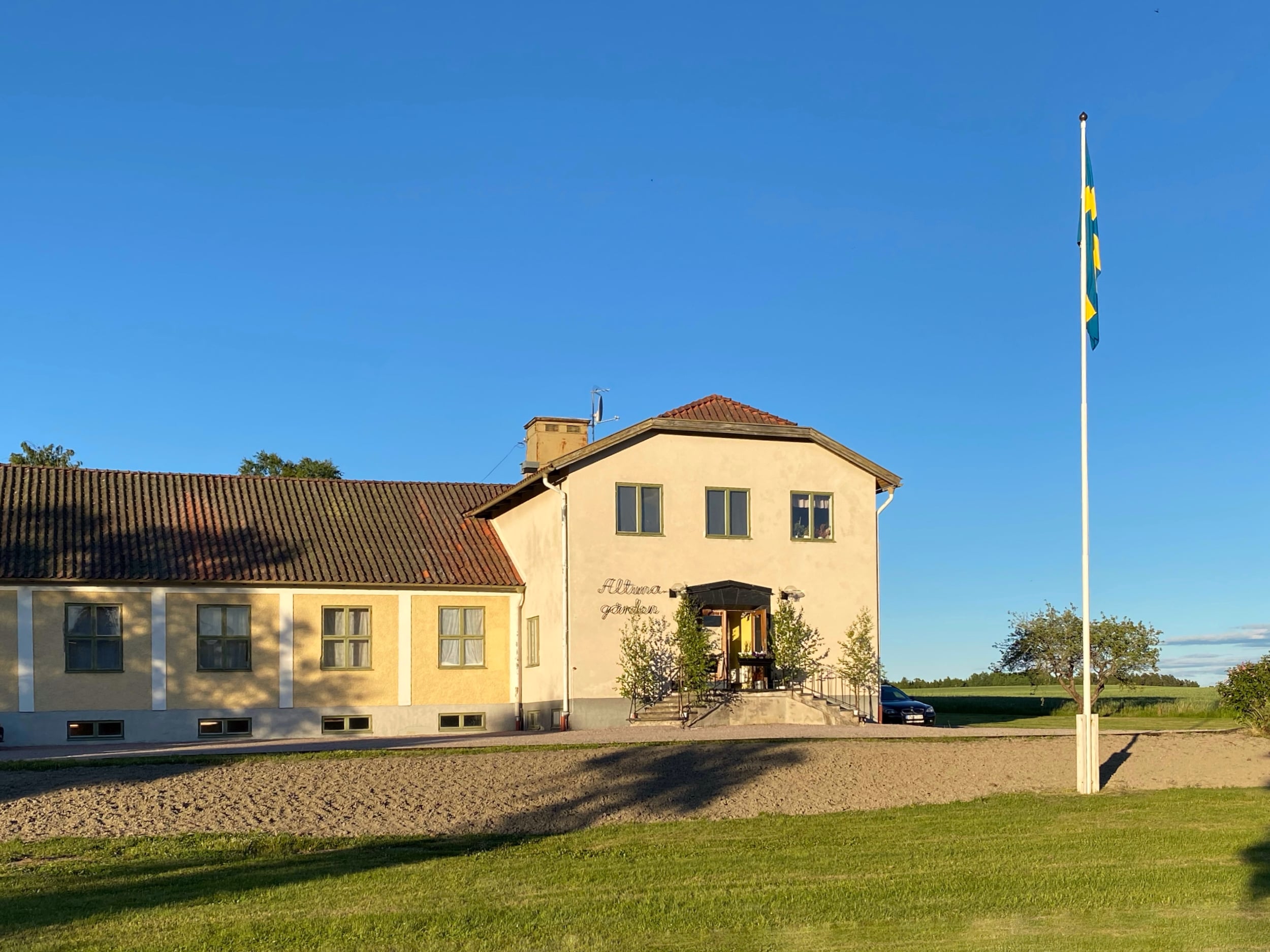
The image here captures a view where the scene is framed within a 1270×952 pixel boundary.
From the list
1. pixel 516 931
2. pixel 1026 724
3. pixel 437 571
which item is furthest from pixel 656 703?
pixel 516 931

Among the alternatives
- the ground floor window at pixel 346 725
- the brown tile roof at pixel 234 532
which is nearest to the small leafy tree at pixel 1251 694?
the brown tile roof at pixel 234 532

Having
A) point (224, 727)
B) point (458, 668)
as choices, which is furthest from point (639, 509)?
point (224, 727)

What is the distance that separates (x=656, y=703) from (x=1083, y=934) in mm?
18521

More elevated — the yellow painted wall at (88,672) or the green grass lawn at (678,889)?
the yellow painted wall at (88,672)

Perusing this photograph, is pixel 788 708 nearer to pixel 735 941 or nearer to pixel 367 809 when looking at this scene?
pixel 367 809

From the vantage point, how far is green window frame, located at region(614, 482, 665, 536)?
29.6 m

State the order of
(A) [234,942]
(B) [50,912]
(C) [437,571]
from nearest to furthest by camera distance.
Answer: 1. (A) [234,942]
2. (B) [50,912]
3. (C) [437,571]

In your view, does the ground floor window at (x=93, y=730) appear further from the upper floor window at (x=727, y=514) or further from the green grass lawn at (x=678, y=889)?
the green grass lawn at (x=678, y=889)

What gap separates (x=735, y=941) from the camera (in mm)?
10266

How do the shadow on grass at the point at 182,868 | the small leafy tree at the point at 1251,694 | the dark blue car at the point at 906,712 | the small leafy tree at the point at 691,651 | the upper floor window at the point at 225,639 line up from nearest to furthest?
the shadow on grass at the point at 182,868 < the small leafy tree at the point at 1251,694 < the small leafy tree at the point at 691,651 < the upper floor window at the point at 225,639 < the dark blue car at the point at 906,712

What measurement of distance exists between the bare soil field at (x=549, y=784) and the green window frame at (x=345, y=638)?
10110 millimetres

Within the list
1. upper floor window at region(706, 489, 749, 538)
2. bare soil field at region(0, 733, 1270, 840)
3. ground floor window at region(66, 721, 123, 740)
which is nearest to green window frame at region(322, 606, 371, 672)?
ground floor window at region(66, 721, 123, 740)

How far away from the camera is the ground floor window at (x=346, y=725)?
97.7 feet

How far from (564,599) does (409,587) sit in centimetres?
399
